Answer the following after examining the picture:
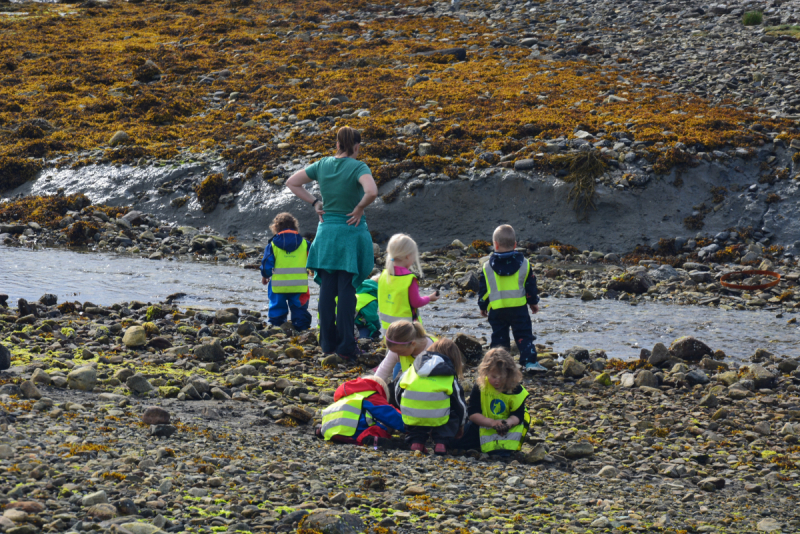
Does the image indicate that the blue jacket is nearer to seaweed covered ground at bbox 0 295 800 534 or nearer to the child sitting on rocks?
seaweed covered ground at bbox 0 295 800 534

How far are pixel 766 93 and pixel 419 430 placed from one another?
815 inches

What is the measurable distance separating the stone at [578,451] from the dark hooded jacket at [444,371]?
93 centimetres

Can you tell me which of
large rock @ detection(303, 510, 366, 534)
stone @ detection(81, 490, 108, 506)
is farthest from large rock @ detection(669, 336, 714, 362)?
stone @ detection(81, 490, 108, 506)

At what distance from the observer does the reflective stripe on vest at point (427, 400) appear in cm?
598

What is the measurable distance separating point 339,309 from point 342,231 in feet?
3.05

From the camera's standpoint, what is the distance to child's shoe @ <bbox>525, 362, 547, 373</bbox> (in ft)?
28.6

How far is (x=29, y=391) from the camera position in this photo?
6043mm

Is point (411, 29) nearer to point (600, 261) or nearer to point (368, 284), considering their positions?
point (600, 261)

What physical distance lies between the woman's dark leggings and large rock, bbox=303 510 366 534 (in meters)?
4.63

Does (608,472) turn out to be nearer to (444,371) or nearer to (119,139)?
(444,371)

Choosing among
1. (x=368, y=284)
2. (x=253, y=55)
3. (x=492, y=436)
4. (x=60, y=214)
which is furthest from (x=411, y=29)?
(x=492, y=436)

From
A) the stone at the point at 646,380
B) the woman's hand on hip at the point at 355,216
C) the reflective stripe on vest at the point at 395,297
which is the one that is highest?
the woman's hand on hip at the point at 355,216

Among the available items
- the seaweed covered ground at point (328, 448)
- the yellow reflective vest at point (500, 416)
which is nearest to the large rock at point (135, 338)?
the seaweed covered ground at point (328, 448)

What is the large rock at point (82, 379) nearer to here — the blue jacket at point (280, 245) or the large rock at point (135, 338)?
the large rock at point (135, 338)
